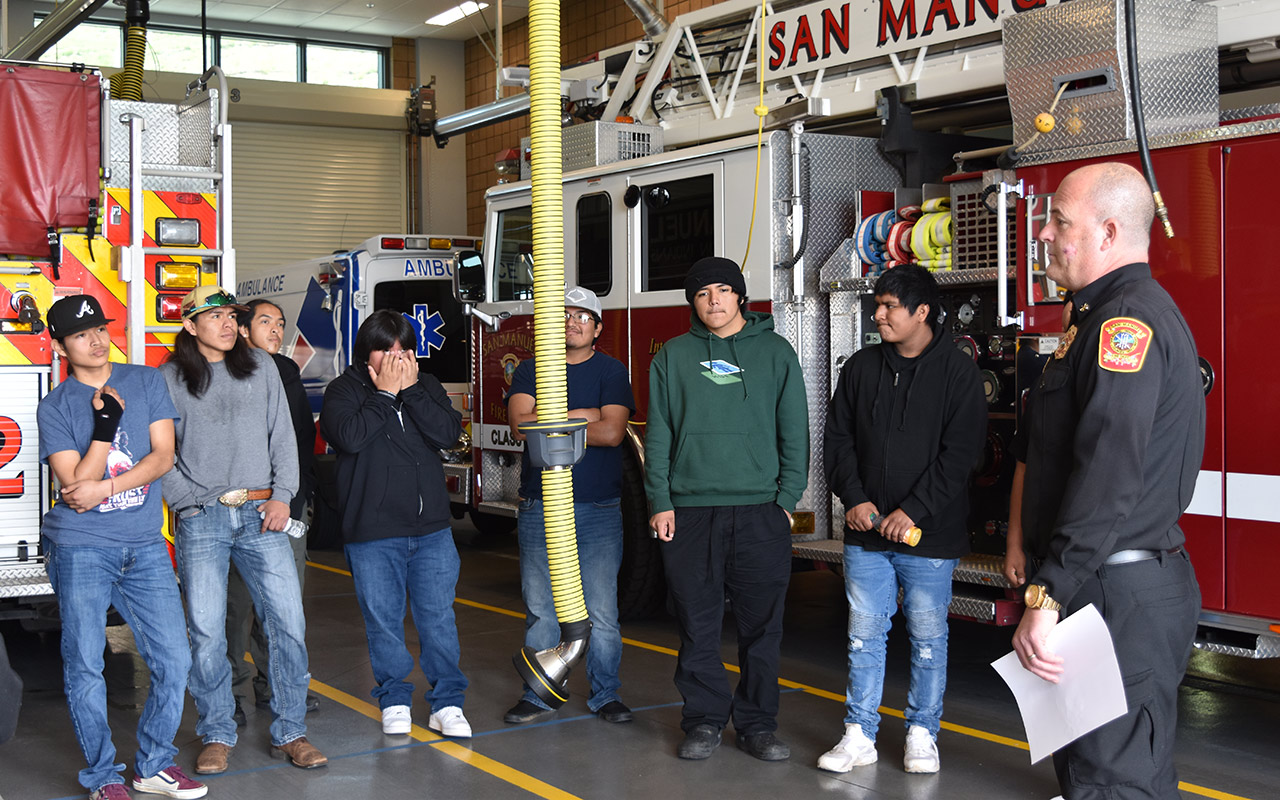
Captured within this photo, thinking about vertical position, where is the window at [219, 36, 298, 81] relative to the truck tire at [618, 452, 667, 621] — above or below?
A: above

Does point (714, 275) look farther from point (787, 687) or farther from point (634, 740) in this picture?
point (787, 687)

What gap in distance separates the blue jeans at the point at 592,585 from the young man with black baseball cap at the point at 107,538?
162 cm

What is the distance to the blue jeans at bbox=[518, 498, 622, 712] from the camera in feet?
19.5

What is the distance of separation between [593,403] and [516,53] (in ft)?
45.9

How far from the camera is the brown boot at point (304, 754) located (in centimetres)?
526

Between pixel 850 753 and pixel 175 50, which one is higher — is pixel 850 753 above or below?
below

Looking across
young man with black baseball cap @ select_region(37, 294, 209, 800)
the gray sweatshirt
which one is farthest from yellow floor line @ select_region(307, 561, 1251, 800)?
the gray sweatshirt

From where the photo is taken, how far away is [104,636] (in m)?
4.78

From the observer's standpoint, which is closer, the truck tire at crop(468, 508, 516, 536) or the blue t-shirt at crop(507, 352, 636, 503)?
the blue t-shirt at crop(507, 352, 636, 503)

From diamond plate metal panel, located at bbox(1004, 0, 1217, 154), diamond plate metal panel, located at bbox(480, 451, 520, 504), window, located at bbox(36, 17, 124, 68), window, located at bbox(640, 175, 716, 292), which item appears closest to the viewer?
diamond plate metal panel, located at bbox(1004, 0, 1217, 154)

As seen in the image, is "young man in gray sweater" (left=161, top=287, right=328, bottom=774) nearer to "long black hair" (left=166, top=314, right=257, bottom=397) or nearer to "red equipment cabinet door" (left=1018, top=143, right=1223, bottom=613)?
"long black hair" (left=166, top=314, right=257, bottom=397)

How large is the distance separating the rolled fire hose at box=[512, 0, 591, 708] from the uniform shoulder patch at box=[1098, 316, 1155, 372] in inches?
81.4

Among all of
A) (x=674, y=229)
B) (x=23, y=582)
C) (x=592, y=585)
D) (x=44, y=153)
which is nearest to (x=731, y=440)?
(x=592, y=585)

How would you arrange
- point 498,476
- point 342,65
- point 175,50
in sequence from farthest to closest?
1. point 342,65
2. point 175,50
3. point 498,476
